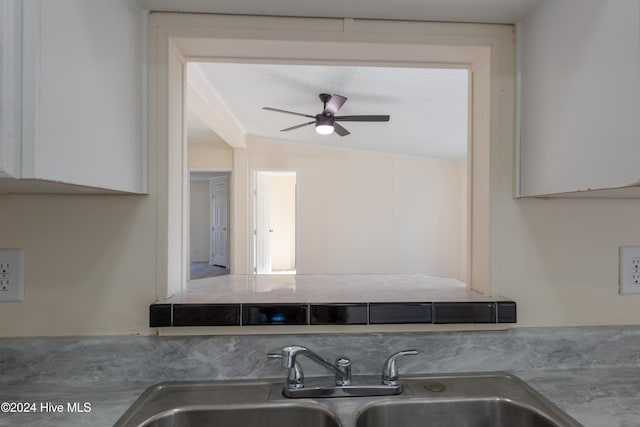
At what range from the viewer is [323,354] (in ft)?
2.91

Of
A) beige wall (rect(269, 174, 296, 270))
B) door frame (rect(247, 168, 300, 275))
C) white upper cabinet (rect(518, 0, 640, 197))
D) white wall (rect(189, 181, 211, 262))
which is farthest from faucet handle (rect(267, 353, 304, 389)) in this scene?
white wall (rect(189, 181, 211, 262))

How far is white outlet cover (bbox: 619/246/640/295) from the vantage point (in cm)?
95

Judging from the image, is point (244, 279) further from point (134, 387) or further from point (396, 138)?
point (396, 138)

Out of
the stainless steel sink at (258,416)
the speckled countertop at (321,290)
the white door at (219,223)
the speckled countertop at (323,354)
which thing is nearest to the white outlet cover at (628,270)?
the speckled countertop at (323,354)

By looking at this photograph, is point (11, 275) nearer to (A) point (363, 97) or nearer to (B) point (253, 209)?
(A) point (363, 97)

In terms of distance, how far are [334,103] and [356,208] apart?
93.2 inches

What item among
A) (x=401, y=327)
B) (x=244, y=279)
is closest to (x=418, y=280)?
(x=401, y=327)

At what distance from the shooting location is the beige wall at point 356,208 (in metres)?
4.79

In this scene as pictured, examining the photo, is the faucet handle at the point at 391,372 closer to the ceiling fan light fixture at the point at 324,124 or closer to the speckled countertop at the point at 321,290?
the speckled countertop at the point at 321,290

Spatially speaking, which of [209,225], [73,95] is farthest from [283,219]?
[73,95]

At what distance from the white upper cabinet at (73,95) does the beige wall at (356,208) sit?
392 centimetres

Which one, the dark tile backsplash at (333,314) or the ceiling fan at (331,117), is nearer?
the dark tile backsplash at (333,314)

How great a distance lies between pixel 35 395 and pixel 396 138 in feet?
12.8

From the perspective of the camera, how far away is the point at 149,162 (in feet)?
2.96
